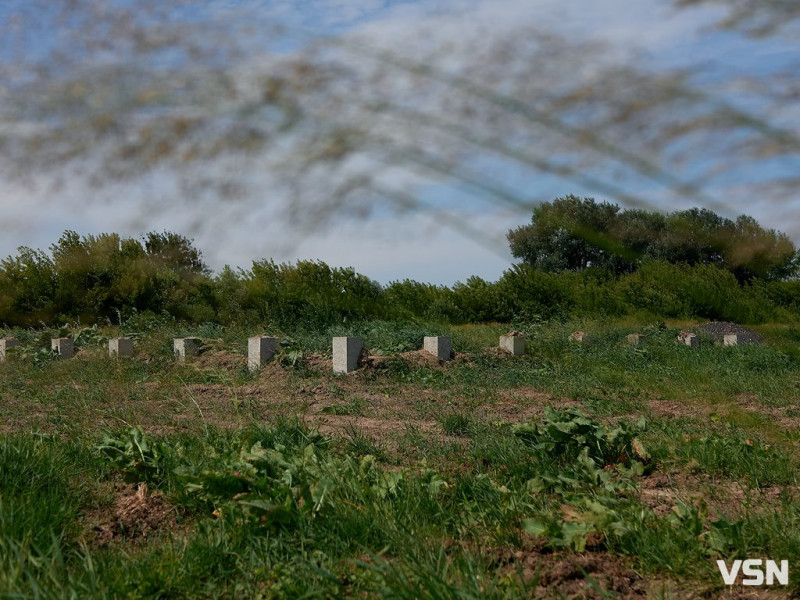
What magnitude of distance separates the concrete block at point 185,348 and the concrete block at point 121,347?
845 mm

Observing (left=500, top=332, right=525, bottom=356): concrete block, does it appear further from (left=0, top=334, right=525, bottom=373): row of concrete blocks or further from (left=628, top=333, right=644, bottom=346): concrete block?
(left=628, top=333, right=644, bottom=346): concrete block

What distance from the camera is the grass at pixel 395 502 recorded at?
2230 millimetres

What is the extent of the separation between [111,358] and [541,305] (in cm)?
1056

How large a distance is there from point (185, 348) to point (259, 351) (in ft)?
5.52

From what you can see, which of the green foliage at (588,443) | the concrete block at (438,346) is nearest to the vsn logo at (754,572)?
the green foliage at (588,443)

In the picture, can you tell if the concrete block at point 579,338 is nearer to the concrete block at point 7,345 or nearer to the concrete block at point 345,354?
the concrete block at point 345,354

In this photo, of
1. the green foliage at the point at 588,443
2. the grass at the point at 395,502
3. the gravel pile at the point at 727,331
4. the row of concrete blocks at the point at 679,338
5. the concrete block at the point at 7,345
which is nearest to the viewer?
the grass at the point at 395,502

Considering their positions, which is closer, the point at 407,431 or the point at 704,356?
the point at 407,431

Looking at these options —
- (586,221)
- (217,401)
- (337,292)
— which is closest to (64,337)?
(337,292)

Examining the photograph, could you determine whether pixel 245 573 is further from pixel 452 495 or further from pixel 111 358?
pixel 111 358

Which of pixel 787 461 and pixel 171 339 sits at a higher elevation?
pixel 171 339

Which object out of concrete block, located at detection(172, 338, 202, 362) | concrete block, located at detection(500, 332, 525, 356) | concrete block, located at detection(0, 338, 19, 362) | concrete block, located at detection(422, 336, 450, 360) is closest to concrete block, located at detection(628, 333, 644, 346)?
concrete block, located at detection(500, 332, 525, 356)

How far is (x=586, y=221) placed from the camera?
1.50 metres

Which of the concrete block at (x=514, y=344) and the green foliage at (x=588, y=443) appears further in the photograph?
the concrete block at (x=514, y=344)
